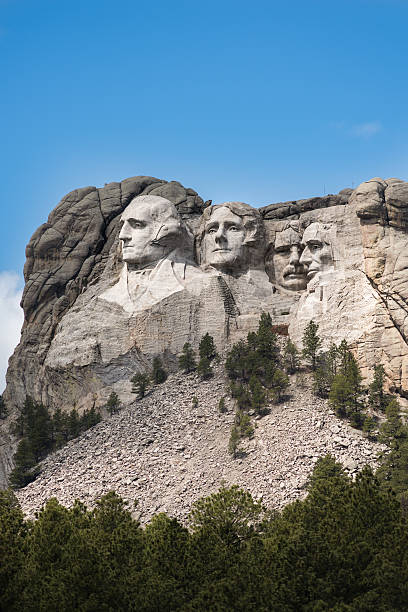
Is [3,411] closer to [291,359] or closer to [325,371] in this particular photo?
[291,359]

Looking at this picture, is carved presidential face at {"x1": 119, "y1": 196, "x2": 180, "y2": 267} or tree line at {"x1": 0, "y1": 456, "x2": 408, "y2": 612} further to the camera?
carved presidential face at {"x1": 119, "y1": 196, "x2": 180, "y2": 267}

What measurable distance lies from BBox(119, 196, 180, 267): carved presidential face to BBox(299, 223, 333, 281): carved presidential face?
5.35 metres

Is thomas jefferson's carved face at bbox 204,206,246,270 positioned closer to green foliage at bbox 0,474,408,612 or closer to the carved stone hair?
the carved stone hair

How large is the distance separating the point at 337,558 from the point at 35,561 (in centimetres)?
727

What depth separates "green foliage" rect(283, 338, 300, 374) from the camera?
42.3 m

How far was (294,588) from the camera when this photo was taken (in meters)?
25.8

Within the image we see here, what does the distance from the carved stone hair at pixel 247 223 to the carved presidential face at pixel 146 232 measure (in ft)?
4.97

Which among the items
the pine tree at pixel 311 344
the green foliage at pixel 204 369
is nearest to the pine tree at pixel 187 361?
the green foliage at pixel 204 369

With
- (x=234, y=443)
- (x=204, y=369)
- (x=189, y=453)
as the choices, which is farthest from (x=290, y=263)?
(x=189, y=453)

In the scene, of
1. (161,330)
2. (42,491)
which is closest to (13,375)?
(161,330)

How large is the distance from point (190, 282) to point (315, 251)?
5.17m

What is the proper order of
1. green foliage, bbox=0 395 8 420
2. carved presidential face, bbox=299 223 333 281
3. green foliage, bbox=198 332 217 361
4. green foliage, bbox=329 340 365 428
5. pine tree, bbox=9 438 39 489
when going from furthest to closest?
green foliage, bbox=0 395 8 420 → carved presidential face, bbox=299 223 333 281 → green foliage, bbox=198 332 217 361 → pine tree, bbox=9 438 39 489 → green foliage, bbox=329 340 365 428

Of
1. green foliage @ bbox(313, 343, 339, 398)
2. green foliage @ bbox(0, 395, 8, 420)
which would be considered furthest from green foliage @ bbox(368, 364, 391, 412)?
green foliage @ bbox(0, 395, 8, 420)

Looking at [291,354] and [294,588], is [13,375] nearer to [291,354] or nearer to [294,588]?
[291,354]
